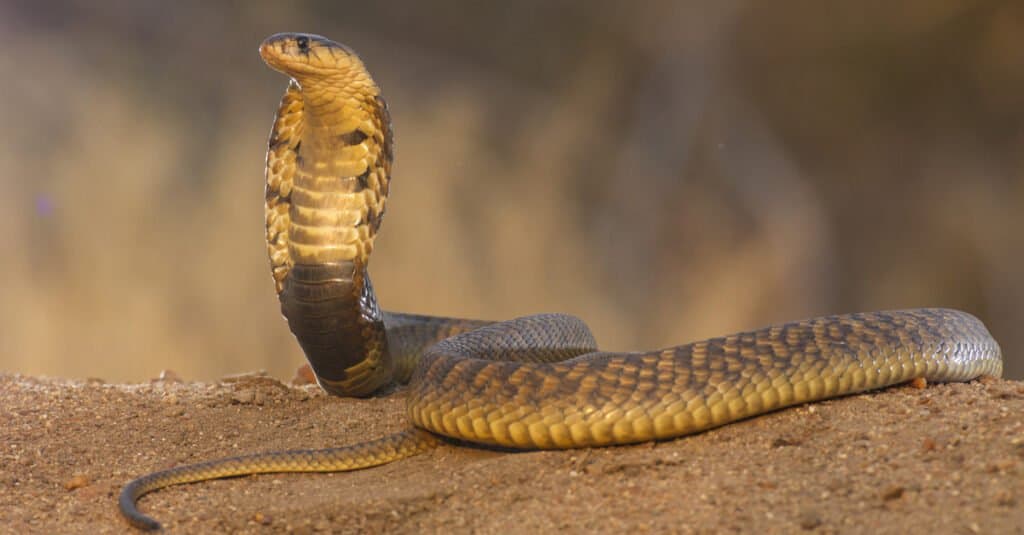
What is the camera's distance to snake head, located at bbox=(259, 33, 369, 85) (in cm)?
344

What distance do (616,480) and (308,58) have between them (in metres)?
1.77

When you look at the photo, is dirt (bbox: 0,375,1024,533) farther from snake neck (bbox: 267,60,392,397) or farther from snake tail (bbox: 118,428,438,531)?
snake neck (bbox: 267,60,392,397)

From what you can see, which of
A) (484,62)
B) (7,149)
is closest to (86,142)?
(7,149)

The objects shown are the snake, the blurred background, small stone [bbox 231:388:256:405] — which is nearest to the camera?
the snake

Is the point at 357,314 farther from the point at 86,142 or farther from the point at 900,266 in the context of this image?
the point at 900,266

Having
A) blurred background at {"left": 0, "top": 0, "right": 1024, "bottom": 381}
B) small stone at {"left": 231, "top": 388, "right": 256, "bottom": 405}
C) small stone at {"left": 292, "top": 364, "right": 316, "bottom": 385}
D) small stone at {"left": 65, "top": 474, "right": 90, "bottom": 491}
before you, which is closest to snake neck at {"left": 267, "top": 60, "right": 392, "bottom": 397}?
small stone at {"left": 231, "top": 388, "right": 256, "bottom": 405}

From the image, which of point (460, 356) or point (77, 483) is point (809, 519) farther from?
point (77, 483)

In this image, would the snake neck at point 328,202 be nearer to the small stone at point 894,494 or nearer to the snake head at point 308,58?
the snake head at point 308,58

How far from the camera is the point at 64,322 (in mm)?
7844

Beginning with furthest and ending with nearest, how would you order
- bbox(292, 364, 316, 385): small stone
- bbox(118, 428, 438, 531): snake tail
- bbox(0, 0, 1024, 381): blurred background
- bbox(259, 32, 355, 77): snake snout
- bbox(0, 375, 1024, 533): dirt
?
bbox(0, 0, 1024, 381): blurred background < bbox(292, 364, 316, 385): small stone < bbox(259, 32, 355, 77): snake snout < bbox(118, 428, 438, 531): snake tail < bbox(0, 375, 1024, 533): dirt

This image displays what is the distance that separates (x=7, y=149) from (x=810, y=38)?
621 centimetres

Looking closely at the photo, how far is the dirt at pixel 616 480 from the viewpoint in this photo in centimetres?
228

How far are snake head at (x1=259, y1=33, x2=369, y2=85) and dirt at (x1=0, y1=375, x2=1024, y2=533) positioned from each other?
1257mm

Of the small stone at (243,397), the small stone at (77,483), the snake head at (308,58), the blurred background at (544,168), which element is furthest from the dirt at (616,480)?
the blurred background at (544,168)
